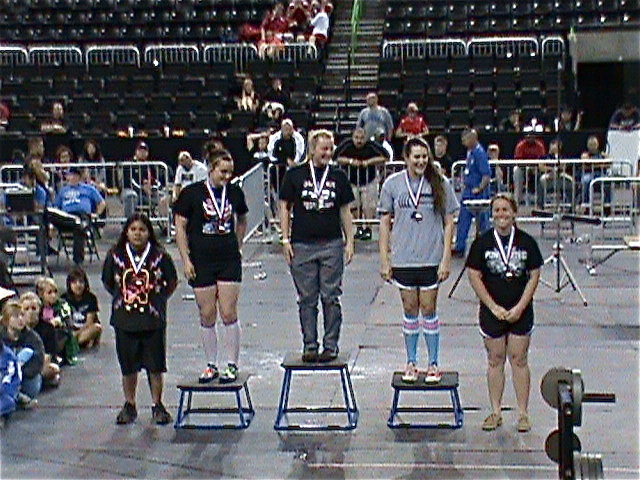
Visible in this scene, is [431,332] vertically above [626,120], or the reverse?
[626,120]

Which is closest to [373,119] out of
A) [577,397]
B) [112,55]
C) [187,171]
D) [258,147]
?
[258,147]

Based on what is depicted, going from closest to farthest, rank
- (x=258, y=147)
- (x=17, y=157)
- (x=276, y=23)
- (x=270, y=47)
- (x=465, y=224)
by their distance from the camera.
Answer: (x=465, y=224) < (x=258, y=147) < (x=17, y=157) < (x=270, y=47) < (x=276, y=23)

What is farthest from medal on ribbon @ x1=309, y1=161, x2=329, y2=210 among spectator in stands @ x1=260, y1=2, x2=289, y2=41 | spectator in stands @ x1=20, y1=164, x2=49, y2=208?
spectator in stands @ x1=260, y1=2, x2=289, y2=41

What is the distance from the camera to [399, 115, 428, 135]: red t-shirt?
73.0ft

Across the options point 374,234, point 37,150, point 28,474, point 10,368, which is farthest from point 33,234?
point 28,474

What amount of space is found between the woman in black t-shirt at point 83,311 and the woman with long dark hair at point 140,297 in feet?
8.19

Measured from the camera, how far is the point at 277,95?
24594mm

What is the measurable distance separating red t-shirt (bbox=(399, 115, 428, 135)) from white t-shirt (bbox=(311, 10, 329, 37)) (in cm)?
528

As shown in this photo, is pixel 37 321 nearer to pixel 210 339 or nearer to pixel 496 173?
pixel 210 339

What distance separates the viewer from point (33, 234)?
16.4 metres

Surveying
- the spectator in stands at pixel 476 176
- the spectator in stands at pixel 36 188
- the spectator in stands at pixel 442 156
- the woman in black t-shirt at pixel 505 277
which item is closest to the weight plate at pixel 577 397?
the woman in black t-shirt at pixel 505 277

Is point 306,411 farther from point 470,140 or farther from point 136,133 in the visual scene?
point 136,133

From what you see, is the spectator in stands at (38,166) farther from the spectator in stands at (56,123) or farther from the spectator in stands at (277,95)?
the spectator in stands at (277,95)

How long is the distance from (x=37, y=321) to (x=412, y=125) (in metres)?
12.4
